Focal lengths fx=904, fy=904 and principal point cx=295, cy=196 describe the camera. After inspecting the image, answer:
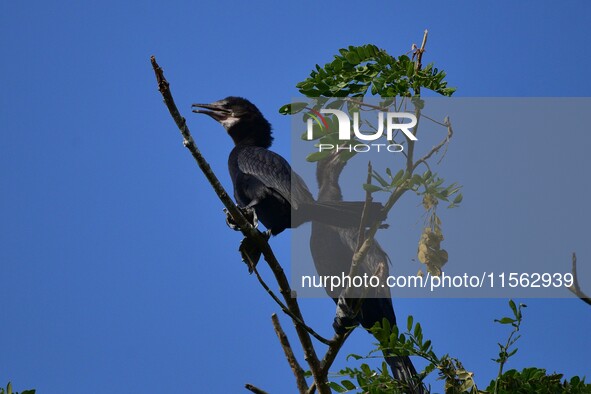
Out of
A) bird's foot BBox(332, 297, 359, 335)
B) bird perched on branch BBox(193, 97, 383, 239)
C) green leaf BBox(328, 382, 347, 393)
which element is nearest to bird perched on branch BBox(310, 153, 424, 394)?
bird perched on branch BBox(193, 97, 383, 239)

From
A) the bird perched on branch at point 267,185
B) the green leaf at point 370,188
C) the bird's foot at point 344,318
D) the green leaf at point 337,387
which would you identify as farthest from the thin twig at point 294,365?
the green leaf at point 370,188

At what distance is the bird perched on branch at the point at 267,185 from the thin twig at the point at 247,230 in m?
0.74

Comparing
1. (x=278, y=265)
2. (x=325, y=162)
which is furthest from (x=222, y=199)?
(x=325, y=162)

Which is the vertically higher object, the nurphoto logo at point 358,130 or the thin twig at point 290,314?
the nurphoto logo at point 358,130

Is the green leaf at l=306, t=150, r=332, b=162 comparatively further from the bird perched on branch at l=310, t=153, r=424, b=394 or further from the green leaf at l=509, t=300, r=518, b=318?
the green leaf at l=509, t=300, r=518, b=318

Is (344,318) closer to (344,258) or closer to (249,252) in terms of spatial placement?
(249,252)

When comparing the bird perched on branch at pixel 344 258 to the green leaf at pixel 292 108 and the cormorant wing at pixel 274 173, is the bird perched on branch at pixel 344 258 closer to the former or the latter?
the cormorant wing at pixel 274 173

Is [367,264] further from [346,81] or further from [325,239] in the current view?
[346,81]

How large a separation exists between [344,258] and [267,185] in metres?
0.84

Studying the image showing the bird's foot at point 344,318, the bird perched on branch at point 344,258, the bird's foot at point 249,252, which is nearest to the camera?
the bird's foot at point 344,318

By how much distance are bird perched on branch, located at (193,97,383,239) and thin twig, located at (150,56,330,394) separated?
74 centimetres

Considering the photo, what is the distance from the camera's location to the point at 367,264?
6.67 metres

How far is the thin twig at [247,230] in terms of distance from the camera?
4777 mm

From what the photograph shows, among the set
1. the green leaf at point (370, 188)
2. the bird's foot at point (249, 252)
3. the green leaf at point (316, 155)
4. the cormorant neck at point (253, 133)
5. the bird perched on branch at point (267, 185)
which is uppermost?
the cormorant neck at point (253, 133)
